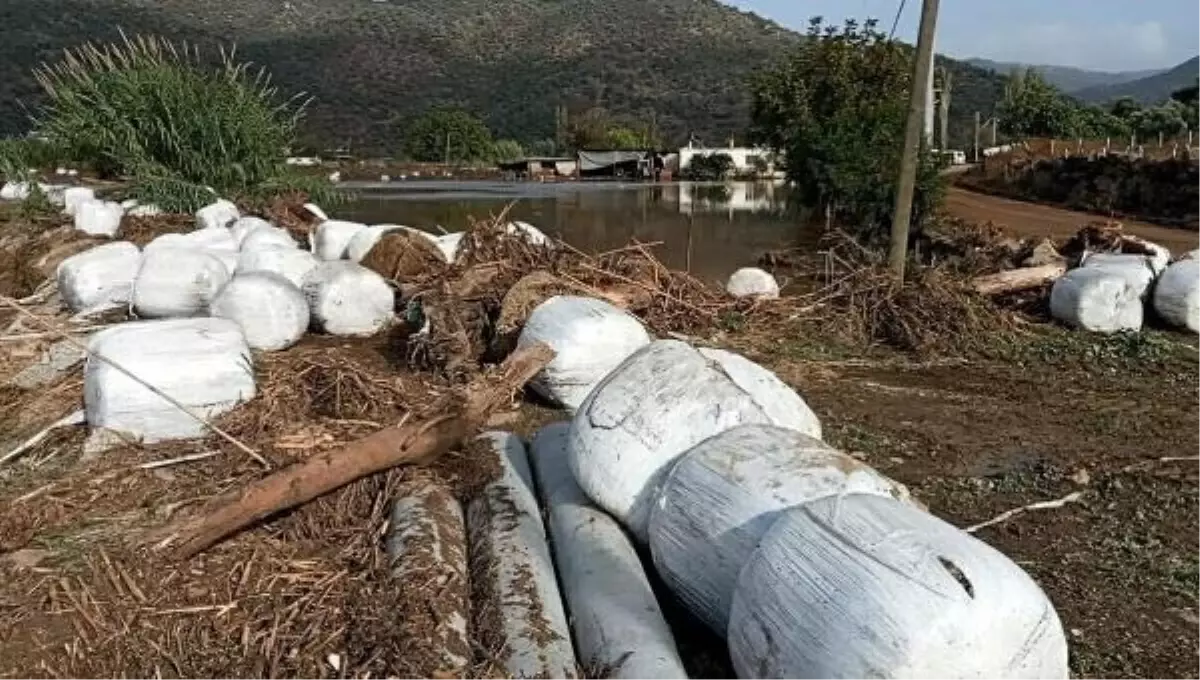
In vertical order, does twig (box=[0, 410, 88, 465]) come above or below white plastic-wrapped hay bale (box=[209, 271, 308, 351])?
below

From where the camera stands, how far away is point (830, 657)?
2674 mm

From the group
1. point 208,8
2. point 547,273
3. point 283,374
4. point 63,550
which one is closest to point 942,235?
point 547,273

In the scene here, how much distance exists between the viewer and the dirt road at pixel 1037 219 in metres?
16.6

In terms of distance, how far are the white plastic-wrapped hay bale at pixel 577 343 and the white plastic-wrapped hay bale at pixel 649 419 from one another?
2020 mm

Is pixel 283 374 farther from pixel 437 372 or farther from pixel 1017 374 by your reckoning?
pixel 1017 374

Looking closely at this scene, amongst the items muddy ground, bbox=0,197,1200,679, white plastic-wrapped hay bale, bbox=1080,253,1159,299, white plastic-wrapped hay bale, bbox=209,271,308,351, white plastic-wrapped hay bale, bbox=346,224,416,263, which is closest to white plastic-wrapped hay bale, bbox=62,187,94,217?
white plastic-wrapped hay bale, bbox=346,224,416,263

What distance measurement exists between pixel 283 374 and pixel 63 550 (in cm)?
196

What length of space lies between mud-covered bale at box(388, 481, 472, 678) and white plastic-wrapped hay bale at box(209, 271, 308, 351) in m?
3.33

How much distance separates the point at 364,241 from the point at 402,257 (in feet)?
2.17

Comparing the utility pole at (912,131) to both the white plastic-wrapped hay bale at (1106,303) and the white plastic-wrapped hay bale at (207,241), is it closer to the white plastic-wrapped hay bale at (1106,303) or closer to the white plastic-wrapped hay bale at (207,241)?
the white plastic-wrapped hay bale at (1106,303)

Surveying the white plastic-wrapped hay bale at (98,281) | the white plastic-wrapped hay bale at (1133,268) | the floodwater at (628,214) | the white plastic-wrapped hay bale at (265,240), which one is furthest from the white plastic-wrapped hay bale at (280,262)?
the white plastic-wrapped hay bale at (1133,268)

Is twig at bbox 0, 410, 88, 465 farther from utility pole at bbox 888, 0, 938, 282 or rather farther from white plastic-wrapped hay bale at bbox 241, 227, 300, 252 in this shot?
utility pole at bbox 888, 0, 938, 282

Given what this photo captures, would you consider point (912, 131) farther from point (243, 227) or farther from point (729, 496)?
point (729, 496)

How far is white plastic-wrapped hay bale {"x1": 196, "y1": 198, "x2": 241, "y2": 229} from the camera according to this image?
39.1 feet
